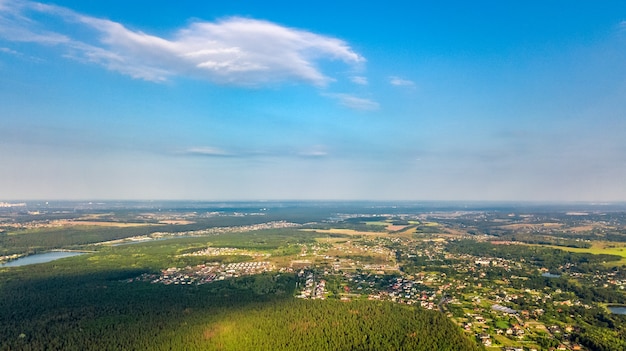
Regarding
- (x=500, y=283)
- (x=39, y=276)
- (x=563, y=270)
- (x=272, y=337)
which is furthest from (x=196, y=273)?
(x=563, y=270)

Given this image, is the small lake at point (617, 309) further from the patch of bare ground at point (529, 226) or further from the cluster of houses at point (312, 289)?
the patch of bare ground at point (529, 226)

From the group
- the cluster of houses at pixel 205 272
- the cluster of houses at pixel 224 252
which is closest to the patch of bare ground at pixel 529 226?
the cluster of houses at pixel 224 252

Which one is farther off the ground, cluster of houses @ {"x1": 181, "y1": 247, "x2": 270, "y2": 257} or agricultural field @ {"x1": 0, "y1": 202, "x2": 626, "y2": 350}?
cluster of houses @ {"x1": 181, "y1": 247, "x2": 270, "y2": 257}

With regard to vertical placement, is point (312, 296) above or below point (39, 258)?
below

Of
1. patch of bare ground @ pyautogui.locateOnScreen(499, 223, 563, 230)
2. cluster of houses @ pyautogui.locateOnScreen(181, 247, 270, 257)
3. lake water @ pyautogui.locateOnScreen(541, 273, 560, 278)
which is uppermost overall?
patch of bare ground @ pyautogui.locateOnScreen(499, 223, 563, 230)

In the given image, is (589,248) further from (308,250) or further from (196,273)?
(196,273)

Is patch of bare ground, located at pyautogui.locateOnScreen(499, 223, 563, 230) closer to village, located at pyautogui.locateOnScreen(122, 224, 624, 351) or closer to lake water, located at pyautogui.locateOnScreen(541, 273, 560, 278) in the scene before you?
village, located at pyautogui.locateOnScreen(122, 224, 624, 351)

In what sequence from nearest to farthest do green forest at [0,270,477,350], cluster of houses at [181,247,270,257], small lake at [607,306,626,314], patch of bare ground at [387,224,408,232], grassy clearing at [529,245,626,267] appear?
green forest at [0,270,477,350], small lake at [607,306,626,314], grassy clearing at [529,245,626,267], cluster of houses at [181,247,270,257], patch of bare ground at [387,224,408,232]

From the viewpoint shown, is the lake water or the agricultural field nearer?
the agricultural field


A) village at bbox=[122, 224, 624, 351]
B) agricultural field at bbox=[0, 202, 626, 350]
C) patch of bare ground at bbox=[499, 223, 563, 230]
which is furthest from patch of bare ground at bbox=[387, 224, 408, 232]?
village at bbox=[122, 224, 624, 351]

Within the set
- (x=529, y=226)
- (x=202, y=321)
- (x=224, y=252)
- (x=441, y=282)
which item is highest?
(x=529, y=226)

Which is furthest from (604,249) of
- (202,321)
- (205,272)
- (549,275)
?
(202,321)

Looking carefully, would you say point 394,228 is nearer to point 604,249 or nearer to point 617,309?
point 604,249

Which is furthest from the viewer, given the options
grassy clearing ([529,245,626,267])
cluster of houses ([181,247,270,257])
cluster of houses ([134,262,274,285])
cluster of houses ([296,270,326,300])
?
cluster of houses ([181,247,270,257])
